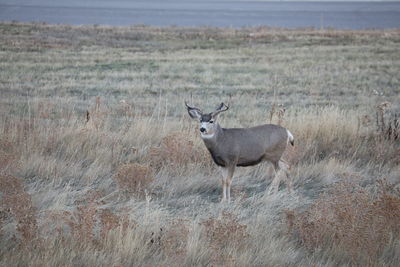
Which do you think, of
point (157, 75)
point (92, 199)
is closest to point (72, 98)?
point (157, 75)

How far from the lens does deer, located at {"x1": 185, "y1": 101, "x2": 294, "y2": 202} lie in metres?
8.66

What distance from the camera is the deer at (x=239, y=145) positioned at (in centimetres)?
866

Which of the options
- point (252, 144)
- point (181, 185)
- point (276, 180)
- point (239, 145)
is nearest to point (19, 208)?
point (181, 185)

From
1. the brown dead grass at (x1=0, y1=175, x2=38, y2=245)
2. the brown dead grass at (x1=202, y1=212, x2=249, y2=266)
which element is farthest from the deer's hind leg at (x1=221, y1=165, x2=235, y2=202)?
the brown dead grass at (x1=0, y1=175, x2=38, y2=245)

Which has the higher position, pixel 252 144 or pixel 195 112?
pixel 195 112

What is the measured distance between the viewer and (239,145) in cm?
885

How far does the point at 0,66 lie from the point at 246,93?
10697 mm

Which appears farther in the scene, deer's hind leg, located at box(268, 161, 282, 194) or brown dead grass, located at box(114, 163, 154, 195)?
deer's hind leg, located at box(268, 161, 282, 194)

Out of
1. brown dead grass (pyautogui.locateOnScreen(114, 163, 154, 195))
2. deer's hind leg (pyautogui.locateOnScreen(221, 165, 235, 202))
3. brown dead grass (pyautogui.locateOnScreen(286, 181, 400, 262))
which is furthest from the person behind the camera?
deer's hind leg (pyautogui.locateOnScreen(221, 165, 235, 202))

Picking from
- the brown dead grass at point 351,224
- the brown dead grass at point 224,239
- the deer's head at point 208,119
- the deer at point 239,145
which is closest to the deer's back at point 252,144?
the deer at point 239,145

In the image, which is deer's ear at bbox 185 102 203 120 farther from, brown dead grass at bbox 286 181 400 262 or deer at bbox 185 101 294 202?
brown dead grass at bbox 286 181 400 262

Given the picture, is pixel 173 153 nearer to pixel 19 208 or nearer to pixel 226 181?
pixel 226 181

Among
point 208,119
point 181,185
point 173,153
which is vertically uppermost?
point 208,119

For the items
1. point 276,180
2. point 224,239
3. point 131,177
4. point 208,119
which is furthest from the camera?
point 276,180
